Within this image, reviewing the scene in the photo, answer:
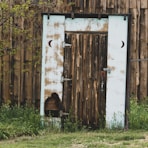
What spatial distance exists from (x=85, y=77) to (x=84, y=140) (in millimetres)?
1668

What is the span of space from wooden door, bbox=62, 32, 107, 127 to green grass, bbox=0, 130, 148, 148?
0.58 m

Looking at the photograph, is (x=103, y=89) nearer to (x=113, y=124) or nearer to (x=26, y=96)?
(x=113, y=124)

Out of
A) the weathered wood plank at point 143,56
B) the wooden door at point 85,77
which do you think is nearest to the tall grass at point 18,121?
the wooden door at point 85,77

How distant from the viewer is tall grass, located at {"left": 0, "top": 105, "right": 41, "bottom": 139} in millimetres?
8812

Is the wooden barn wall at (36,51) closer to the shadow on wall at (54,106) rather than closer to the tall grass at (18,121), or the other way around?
the tall grass at (18,121)

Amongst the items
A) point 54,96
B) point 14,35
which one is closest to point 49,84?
point 54,96

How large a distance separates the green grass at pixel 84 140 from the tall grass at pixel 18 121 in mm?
235

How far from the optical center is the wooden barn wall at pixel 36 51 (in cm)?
1126

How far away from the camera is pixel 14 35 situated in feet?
36.8

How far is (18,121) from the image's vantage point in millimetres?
9555

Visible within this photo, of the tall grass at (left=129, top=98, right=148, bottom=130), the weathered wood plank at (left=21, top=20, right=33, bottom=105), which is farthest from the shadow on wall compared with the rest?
the weathered wood plank at (left=21, top=20, right=33, bottom=105)

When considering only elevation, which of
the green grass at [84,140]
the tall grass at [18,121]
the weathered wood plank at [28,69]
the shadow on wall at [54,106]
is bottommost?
the green grass at [84,140]

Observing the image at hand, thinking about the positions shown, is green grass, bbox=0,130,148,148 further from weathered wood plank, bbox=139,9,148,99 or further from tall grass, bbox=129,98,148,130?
weathered wood plank, bbox=139,9,148,99

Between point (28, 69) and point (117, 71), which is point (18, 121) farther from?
point (117, 71)
